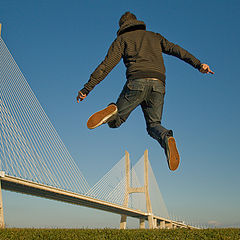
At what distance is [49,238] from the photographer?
147 inches

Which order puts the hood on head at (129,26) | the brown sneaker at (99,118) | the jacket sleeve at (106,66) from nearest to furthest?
the brown sneaker at (99,118) → the jacket sleeve at (106,66) → the hood on head at (129,26)

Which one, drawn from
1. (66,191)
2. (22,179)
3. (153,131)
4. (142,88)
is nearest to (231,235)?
(153,131)

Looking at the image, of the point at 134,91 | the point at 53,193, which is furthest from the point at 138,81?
the point at 53,193

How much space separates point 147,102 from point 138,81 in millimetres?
273

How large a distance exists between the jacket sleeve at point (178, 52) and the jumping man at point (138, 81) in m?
0.08

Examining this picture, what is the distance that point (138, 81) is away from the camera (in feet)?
10.5

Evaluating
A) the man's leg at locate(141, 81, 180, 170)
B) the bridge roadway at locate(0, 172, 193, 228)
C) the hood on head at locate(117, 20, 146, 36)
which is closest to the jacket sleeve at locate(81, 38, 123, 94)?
the hood on head at locate(117, 20, 146, 36)

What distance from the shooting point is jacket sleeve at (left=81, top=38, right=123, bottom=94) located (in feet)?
10.6

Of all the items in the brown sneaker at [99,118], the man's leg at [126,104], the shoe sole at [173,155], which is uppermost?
the man's leg at [126,104]

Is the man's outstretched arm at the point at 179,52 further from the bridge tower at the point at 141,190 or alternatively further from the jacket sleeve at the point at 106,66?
the bridge tower at the point at 141,190

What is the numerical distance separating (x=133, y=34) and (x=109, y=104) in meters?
0.84

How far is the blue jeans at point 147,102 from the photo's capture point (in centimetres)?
318

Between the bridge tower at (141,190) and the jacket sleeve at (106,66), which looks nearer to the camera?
the jacket sleeve at (106,66)

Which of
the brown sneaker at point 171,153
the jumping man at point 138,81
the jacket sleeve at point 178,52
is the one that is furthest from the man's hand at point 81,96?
the jacket sleeve at point 178,52
